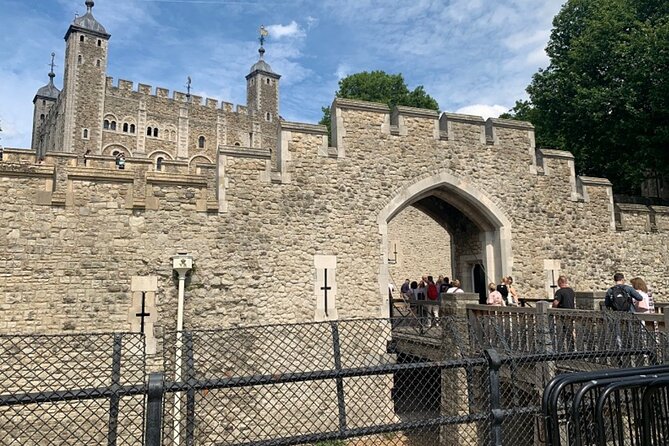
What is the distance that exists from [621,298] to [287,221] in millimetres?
5916

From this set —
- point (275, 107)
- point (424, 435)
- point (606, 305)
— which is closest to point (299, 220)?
point (424, 435)

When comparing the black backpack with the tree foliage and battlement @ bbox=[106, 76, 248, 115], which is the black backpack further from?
battlement @ bbox=[106, 76, 248, 115]

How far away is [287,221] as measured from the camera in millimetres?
9852

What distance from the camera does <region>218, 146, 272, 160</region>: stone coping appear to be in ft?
31.4

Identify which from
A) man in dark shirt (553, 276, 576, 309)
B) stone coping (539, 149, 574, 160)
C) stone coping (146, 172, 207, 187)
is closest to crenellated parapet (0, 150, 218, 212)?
stone coping (146, 172, 207, 187)

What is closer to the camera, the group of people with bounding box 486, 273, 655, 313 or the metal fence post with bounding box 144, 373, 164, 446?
the metal fence post with bounding box 144, 373, 164, 446

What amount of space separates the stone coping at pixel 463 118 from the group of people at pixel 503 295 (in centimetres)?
368

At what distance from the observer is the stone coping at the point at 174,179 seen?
29.9 feet

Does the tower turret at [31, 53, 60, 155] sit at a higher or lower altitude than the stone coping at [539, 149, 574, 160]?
higher

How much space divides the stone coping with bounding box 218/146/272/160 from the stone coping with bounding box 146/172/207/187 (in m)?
0.70

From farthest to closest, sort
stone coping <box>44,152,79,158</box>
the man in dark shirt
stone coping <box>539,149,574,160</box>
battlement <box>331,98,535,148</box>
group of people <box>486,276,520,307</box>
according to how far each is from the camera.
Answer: stone coping <box>539,149,574,160</box> < battlement <box>331,98,535,148</box> < group of people <box>486,276,520,307</box> < stone coping <box>44,152,79,158</box> < the man in dark shirt

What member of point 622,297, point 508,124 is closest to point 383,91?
point 508,124

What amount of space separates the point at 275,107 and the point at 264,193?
1811 inches

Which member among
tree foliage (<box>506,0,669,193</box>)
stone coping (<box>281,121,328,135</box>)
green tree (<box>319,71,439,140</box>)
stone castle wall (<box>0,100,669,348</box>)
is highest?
green tree (<box>319,71,439,140</box>)
